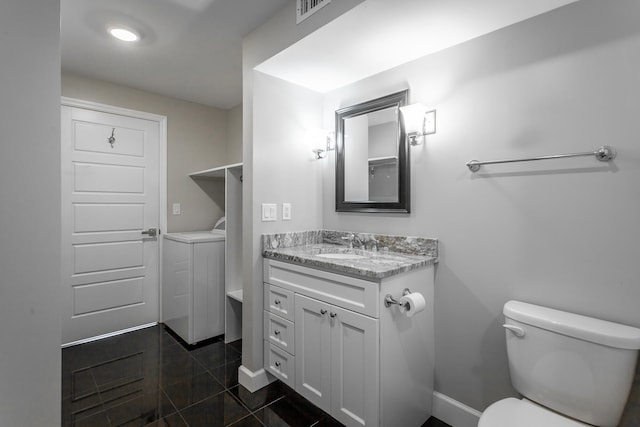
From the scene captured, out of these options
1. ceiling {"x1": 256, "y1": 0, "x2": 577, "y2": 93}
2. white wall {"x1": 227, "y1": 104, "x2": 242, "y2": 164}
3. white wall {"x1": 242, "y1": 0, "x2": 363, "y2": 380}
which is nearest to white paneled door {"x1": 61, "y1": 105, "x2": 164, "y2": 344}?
white wall {"x1": 227, "y1": 104, "x2": 242, "y2": 164}

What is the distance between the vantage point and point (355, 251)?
2.15m

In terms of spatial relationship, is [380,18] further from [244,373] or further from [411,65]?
Answer: [244,373]

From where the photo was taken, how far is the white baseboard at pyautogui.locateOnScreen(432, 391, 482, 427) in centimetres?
168

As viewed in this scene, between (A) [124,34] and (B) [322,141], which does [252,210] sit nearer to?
(B) [322,141]

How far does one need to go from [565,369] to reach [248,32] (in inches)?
98.7

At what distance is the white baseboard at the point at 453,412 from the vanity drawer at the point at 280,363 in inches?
33.4

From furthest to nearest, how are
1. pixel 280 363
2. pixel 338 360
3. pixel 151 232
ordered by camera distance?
pixel 151 232 < pixel 280 363 < pixel 338 360

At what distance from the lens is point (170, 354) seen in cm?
259

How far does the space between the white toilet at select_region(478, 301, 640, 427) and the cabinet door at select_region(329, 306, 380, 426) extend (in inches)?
18.8

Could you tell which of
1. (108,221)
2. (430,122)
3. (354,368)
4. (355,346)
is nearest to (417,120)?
(430,122)

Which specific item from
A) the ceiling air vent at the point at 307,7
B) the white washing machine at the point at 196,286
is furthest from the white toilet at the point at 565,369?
the white washing machine at the point at 196,286

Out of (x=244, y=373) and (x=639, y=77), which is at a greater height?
(x=639, y=77)

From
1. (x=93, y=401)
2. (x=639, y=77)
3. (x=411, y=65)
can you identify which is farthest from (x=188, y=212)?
(x=639, y=77)

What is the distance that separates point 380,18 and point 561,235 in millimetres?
1323
